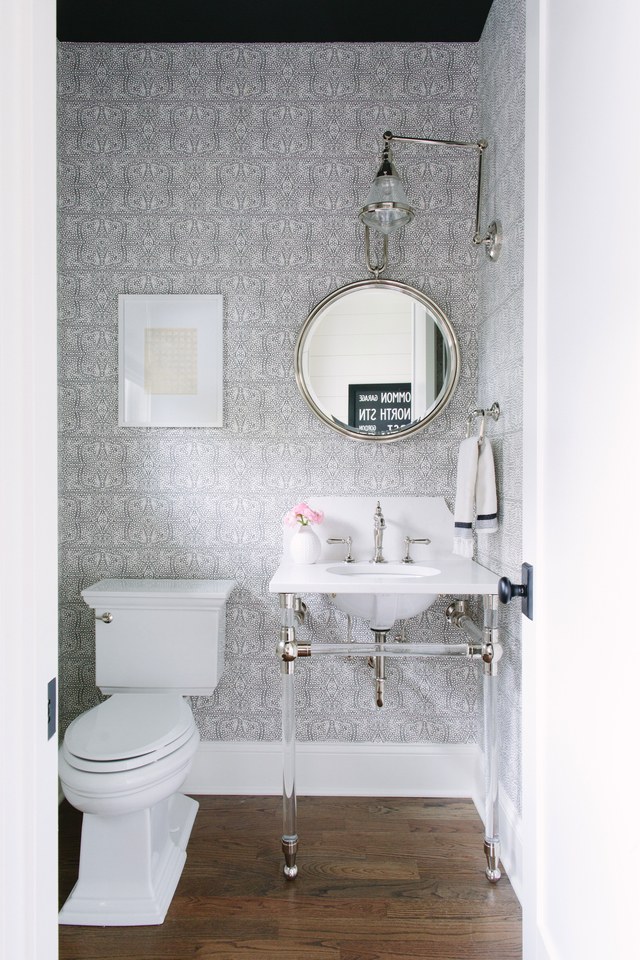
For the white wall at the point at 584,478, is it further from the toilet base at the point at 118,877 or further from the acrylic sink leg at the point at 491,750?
the toilet base at the point at 118,877

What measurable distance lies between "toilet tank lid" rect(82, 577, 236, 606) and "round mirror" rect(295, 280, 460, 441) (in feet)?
2.38

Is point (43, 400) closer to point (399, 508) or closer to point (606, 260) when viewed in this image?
point (606, 260)

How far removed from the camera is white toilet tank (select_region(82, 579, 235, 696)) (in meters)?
2.16

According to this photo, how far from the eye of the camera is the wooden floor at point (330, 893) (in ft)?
5.27

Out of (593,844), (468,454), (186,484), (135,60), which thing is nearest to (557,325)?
(593,844)

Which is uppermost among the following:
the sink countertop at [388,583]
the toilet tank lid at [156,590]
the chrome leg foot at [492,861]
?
the sink countertop at [388,583]

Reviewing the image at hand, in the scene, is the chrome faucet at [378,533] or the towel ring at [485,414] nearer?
the towel ring at [485,414]

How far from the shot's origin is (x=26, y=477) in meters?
0.69

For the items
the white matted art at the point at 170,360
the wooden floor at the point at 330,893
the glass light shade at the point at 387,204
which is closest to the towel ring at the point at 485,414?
the glass light shade at the point at 387,204

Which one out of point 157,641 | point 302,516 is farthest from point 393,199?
point 157,641

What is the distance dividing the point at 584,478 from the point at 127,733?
1448mm

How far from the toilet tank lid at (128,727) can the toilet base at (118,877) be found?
7.4 inches

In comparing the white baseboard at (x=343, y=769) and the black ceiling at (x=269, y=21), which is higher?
the black ceiling at (x=269, y=21)

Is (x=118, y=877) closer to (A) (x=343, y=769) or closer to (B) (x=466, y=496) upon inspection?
(A) (x=343, y=769)
